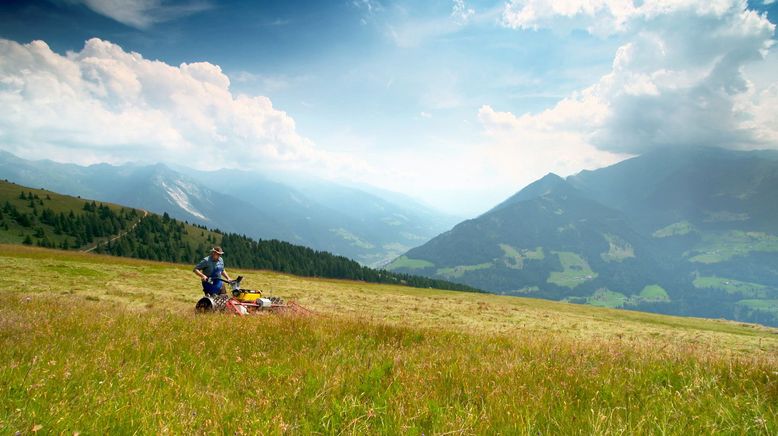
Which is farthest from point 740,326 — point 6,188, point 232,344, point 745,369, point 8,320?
point 6,188

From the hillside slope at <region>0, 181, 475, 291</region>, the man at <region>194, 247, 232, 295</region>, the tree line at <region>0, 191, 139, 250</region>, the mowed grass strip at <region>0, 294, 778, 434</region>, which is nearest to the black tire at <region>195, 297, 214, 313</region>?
the man at <region>194, 247, 232, 295</region>

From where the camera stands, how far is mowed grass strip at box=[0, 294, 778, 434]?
349cm

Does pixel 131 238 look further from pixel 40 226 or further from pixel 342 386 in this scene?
pixel 342 386

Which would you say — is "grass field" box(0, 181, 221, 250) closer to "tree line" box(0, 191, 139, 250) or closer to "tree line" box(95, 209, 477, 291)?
"tree line" box(0, 191, 139, 250)

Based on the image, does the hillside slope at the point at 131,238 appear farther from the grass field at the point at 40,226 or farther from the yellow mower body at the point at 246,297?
the yellow mower body at the point at 246,297

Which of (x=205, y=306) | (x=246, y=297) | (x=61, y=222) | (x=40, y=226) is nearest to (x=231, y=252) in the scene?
(x=61, y=222)

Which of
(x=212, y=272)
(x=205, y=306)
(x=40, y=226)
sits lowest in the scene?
(x=40, y=226)

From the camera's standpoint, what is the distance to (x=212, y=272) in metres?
17.4

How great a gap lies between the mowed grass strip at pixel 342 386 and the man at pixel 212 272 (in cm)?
897

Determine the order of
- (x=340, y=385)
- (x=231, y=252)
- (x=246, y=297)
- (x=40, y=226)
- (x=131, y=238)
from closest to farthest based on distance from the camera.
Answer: (x=340, y=385)
(x=246, y=297)
(x=40, y=226)
(x=231, y=252)
(x=131, y=238)

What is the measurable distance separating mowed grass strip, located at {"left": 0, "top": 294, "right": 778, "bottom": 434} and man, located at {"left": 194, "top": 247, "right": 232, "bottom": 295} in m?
8.97

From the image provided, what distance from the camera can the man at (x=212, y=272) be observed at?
1711cm

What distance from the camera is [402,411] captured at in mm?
3762

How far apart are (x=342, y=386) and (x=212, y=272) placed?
48.8ft
